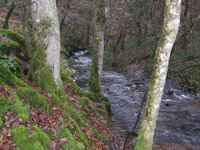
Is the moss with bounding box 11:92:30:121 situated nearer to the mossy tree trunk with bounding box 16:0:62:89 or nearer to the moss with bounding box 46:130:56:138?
the moss with bounding box 46:130:56:138

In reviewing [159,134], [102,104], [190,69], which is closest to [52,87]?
[102,104]

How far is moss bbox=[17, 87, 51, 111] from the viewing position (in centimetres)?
414

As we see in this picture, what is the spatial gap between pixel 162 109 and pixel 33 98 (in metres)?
8.04

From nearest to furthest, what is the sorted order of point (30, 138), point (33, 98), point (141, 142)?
point (30, 138), point (33, 98), point (141, 142)

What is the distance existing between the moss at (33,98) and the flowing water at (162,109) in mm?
4087

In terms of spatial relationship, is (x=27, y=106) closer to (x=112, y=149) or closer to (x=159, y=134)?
(x=112, y=149)

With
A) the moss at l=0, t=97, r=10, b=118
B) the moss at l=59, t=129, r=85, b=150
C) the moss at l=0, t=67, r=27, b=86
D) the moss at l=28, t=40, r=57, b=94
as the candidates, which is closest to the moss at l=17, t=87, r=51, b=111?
the moss at l=0, t=67, r=27, b=86

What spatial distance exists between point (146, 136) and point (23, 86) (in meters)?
3.81

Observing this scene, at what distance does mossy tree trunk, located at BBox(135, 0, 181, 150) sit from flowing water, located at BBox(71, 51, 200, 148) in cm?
242

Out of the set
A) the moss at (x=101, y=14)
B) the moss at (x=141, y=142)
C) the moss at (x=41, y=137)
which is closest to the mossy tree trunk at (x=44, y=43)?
the moss at (x=41, y=137)

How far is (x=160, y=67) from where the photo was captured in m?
4.47

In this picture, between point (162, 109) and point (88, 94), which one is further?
point (162, 109)

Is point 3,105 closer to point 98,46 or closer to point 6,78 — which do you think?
point 6,78

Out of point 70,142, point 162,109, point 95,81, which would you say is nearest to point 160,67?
point 70,142
